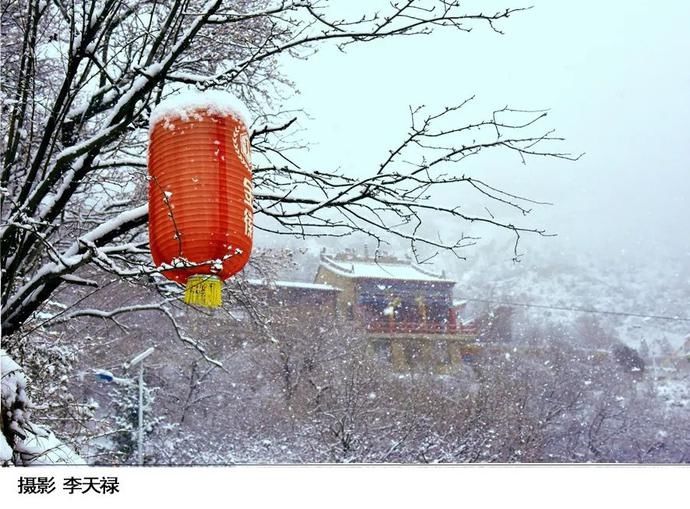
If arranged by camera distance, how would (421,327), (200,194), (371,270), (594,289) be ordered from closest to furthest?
(200,194) → (421,327) → (371,270) → (594,289)

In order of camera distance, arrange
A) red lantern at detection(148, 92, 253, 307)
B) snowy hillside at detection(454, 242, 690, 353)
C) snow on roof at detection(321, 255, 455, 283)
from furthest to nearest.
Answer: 1. snowy hillside at detection(454, 242, 690, 353)
2. snow on roof at detection(321, 255, 455, 283)
3. red lantern at detection(148, 92, 253, 307)

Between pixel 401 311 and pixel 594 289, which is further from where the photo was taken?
pixel 594 289

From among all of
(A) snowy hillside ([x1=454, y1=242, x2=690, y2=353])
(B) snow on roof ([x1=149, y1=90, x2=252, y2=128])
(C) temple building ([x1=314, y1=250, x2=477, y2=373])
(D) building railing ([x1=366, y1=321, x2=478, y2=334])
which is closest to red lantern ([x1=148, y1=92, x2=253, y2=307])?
(B) snow on roof ([x1=149, y1=90, x2=252, y2=128])

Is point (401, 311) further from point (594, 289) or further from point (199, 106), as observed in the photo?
point (199, 106)

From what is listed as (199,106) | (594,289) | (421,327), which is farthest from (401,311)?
(199,106)

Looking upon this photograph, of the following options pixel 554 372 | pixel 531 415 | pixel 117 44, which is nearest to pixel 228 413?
pixel 531 415

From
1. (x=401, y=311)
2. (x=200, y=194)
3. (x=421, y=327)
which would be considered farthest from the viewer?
(x=401, y=311)

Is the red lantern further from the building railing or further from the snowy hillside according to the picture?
the snowy hillside
